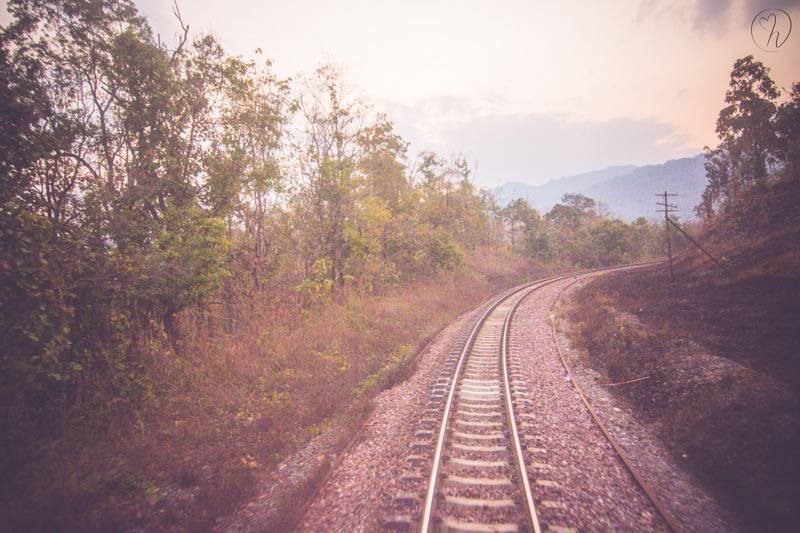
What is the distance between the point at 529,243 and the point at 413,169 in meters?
26.8

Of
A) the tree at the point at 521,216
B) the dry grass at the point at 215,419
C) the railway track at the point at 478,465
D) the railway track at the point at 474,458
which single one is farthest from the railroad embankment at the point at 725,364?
the tree at the point at 521,216

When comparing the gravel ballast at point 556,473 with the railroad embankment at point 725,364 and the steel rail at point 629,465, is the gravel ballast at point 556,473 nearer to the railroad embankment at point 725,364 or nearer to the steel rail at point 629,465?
the steel rail at point 629,465

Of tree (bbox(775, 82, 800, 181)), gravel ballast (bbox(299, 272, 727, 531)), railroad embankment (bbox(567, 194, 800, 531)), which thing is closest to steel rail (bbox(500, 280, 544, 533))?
gravel ballast (bbox(299, 272, 727, 531))

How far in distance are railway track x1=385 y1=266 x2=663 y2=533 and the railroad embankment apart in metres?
1.59

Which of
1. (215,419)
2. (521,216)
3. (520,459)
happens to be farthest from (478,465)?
(521,216)

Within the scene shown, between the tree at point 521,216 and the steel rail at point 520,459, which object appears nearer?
the steel rail at point 520,459

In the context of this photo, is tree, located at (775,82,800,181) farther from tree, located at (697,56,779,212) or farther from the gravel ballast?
the gravel ballast

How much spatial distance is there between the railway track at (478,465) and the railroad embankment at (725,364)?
1586 mm

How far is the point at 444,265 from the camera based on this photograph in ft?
76.4

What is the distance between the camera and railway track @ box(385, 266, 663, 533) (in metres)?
4.11

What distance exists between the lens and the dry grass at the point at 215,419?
4.11 m

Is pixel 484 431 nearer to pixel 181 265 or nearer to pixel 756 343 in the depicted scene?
pixel 181 265

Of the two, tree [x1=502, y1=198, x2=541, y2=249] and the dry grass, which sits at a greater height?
tree [x1=502, y1=198, x2=541, y2=249]

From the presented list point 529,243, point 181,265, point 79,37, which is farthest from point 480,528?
point 529,243
